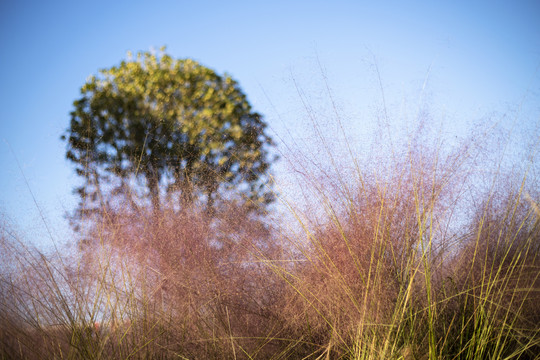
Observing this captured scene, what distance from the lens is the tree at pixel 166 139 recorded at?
8.68 ft

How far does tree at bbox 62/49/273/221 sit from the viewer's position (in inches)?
104

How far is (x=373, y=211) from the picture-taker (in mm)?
2018

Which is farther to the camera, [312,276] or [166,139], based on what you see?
[166,139]

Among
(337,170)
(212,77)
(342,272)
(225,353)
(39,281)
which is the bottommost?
(225,353)

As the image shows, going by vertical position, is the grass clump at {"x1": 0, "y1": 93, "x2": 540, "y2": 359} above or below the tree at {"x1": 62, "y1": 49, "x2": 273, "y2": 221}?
below

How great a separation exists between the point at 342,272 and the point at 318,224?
333 millimetres

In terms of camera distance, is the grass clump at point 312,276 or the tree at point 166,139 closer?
the grass clump at point 312,276

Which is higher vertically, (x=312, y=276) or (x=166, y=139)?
(x=166, y=139)

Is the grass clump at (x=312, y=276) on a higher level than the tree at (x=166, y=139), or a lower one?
lower

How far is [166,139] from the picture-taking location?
15.9 ft

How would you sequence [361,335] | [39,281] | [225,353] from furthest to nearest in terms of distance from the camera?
1. [39,281]
2. [225,353]
3. [361,335]

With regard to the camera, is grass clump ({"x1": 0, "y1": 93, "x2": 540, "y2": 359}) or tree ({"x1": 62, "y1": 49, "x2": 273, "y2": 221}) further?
tree ({"x1": 62, "y1": 49, "x2": 273, "y2": 221})

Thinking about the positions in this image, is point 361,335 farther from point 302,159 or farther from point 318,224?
point 302,159

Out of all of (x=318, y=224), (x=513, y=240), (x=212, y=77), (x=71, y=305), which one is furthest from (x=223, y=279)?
(x=212, y=77)
